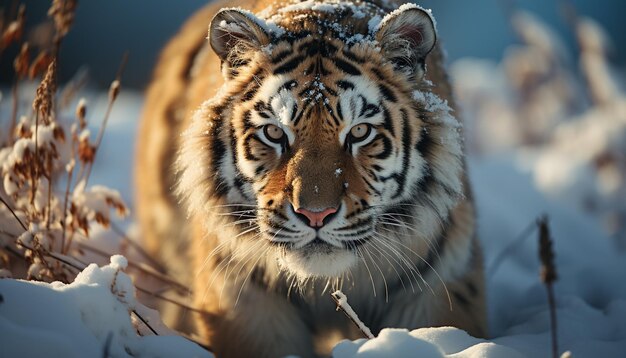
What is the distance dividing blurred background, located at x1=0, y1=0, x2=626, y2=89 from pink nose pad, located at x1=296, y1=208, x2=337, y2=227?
24.8 ft

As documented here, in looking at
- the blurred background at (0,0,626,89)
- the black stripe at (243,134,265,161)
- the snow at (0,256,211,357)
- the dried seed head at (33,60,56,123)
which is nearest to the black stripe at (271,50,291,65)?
the black stripe at (243,134,265,161)

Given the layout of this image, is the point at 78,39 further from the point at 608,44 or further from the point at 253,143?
the point at 253,143

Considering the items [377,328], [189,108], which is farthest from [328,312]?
[189,108]

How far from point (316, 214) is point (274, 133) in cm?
28

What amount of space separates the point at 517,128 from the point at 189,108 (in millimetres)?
5545

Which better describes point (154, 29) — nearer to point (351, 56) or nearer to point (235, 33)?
point (235, 33)

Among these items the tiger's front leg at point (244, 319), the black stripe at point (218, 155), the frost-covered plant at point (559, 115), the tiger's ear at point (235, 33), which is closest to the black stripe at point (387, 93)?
the tiger's ear at point (235, 33)

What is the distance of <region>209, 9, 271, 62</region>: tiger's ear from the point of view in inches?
80.9

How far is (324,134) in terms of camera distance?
6.36ft

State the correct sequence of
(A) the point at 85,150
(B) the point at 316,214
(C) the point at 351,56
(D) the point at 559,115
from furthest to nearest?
(D) the point at 559,115 → (A) the point at 85,150 → (C) the point at 351,56 → (B) the point at 316,214

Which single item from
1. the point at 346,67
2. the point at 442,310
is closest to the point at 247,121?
the point at 346,67

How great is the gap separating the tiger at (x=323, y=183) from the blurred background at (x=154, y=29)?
23.3ft

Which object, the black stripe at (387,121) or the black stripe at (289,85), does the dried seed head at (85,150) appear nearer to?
the black stripe at (289,85)

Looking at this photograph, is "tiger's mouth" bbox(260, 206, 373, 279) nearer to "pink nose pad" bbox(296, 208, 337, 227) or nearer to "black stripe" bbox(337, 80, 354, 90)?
"pink nose pad" bbox(296, 208, 337, 227)
